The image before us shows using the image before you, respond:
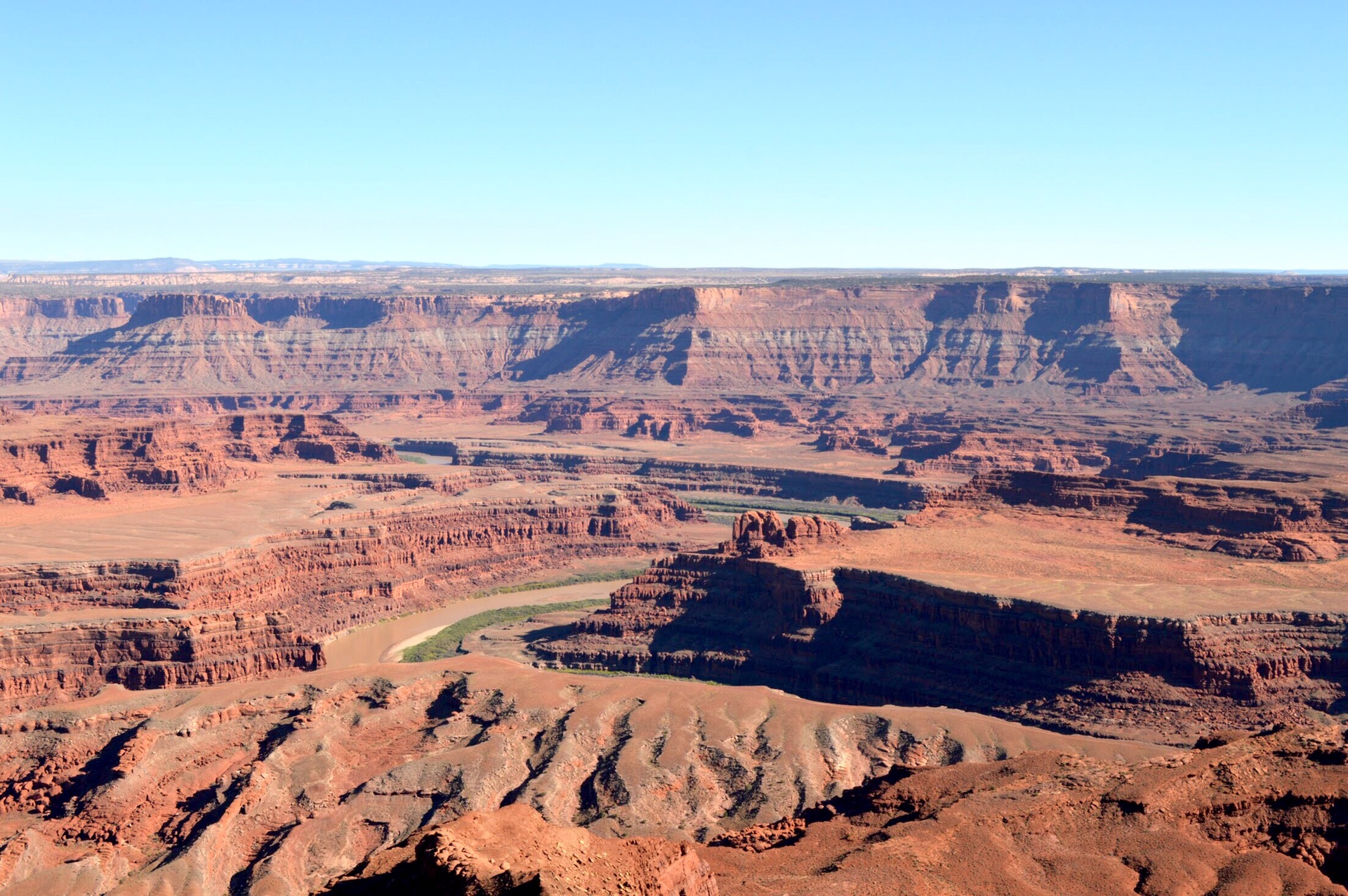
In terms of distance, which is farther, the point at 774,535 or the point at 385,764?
the point at 774,535

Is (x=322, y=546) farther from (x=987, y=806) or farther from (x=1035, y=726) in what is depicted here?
(x=987, y=806)

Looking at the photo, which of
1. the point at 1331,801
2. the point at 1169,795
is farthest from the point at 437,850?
the point at 1331,801

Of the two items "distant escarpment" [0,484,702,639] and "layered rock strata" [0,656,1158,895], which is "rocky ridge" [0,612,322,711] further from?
"layered rock strata" [0,656,1158,895]

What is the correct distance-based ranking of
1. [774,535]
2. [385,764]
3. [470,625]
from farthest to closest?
[470,625] → [774,535] → [385,764]

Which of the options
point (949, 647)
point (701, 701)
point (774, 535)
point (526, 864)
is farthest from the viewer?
point (774, 535)

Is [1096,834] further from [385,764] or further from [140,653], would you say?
[140,653]

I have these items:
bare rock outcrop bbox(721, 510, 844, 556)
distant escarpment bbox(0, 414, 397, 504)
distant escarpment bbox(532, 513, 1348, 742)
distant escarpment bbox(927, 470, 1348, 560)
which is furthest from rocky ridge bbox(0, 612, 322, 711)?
distant escarpment bbox(0, 414, 397, 504)

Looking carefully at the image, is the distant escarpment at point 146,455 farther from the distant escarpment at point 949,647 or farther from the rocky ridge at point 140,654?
the distant escarpment at point 949,647

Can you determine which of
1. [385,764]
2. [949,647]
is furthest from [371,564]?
[385,764]
